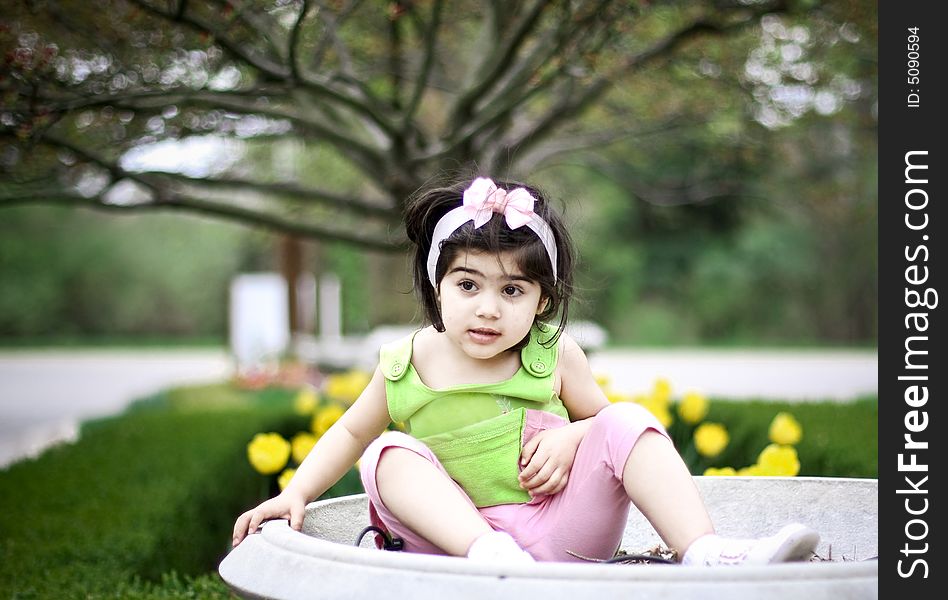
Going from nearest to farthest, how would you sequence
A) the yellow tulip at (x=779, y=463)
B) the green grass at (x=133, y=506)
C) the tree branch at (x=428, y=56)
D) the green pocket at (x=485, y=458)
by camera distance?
the green pocket at (x=485, y=458), the green grass at (x=133, y=506), the yellow tulip at (x=779, y=463), the tree branch at (x=428, y=56)

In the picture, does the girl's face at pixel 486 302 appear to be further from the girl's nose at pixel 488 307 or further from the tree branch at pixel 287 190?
the tree branch at pixel 287 190

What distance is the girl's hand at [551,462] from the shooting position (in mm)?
1869

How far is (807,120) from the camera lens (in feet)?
19.1

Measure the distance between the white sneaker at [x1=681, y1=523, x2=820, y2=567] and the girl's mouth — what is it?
55 centimetres

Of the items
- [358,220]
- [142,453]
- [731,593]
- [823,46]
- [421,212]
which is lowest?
[142,453]

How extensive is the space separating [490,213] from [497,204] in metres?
0.02

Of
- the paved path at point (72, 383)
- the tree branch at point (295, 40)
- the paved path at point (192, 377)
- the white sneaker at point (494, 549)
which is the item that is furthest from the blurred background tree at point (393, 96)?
the paved path at point (192, 377)

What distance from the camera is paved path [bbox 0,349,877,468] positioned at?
8.62 meters

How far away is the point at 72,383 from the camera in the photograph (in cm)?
1198

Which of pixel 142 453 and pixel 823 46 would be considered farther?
pixel 823 46

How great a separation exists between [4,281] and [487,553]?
73.2 ft

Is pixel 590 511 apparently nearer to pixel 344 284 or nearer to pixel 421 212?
pixel 421 212

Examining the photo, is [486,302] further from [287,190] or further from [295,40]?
[287,190]

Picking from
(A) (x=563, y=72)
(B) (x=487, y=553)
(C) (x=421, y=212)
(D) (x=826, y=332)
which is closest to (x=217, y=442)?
(A) (x=563, y=72)
